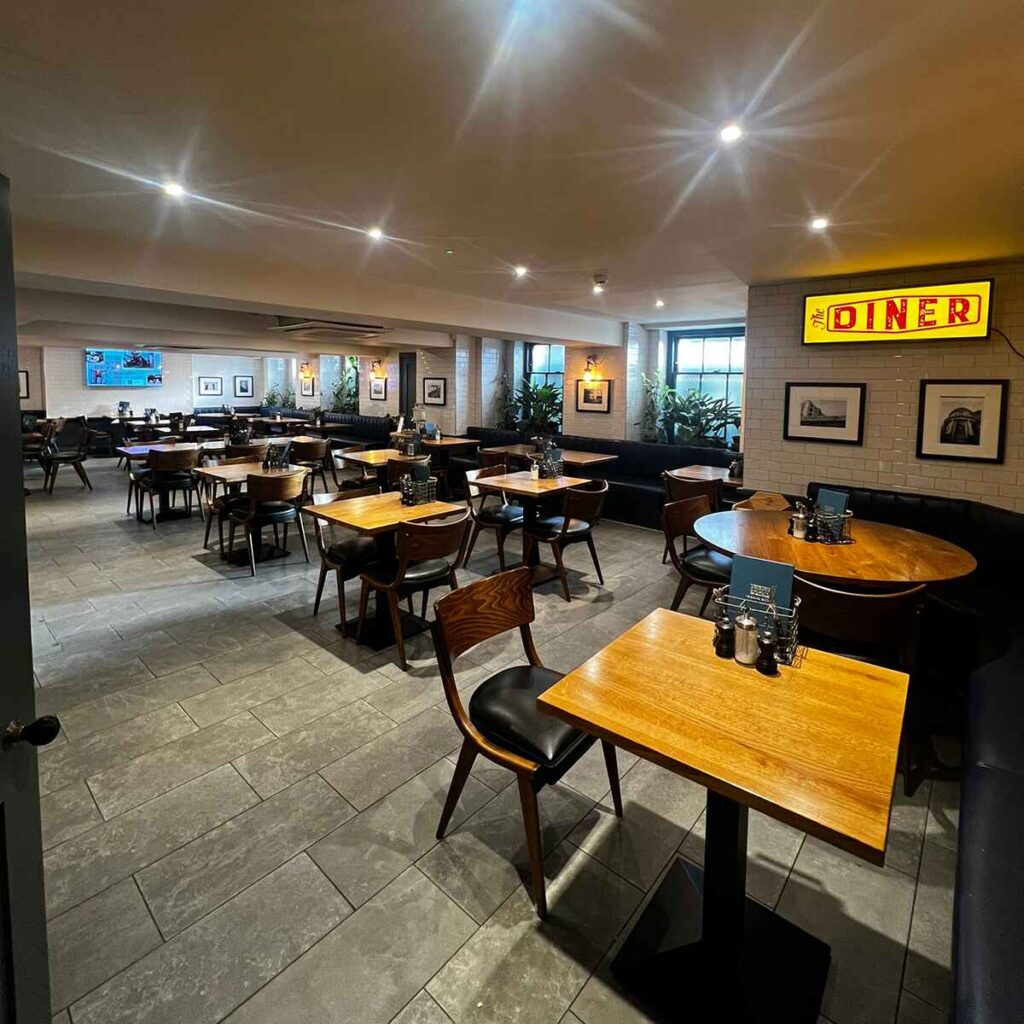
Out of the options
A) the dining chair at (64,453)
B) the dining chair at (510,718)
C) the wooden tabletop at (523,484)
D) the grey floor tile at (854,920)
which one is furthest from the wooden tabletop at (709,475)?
the dining chair at (64,453)

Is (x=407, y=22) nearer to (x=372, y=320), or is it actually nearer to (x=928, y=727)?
(x=928, y=727)

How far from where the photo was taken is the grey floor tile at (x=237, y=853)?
5.65 feet

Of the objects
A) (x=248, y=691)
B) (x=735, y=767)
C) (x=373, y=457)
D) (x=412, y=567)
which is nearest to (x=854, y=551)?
(x=735, y=767)

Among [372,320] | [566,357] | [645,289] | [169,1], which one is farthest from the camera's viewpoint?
[566,357]

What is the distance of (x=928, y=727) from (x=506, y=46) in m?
2.73

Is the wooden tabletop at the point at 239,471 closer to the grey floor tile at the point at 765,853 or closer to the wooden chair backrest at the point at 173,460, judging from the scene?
the wooden chair backrest at the point at 173,460

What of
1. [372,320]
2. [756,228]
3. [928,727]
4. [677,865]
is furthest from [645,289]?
[677,865]

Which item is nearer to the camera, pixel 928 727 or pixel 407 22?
pixel 407 22

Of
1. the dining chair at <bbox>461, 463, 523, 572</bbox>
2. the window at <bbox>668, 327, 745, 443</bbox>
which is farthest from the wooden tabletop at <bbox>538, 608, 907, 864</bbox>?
the window at <bbox>668, 327, 745, 443</bbox>

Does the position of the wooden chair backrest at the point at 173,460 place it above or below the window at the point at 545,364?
below

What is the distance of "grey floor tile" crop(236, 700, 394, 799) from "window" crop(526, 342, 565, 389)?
7.52m

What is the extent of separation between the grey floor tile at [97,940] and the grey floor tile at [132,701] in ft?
3.50

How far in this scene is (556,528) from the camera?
175 inches

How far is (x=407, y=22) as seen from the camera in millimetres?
1602
